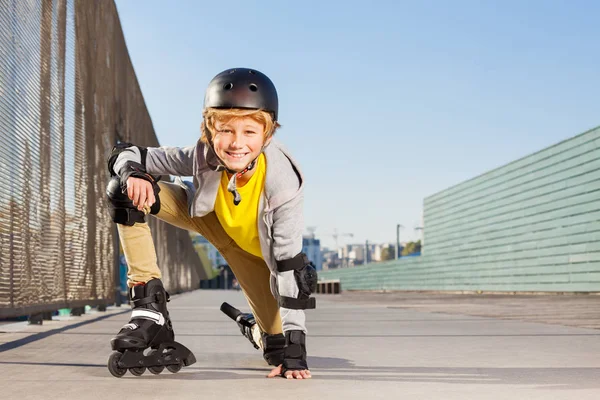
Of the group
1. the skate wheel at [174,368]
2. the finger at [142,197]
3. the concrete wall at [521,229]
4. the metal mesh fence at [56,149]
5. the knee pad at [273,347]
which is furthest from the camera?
the concrete wall at [521,229]

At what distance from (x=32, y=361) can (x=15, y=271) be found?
1811 millimetres

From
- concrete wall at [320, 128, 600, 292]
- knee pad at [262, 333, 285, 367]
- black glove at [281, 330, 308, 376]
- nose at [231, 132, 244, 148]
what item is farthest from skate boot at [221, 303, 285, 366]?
concrete wall at [320, 128, 600, 292]

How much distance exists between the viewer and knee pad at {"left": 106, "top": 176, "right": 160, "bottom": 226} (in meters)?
3.64

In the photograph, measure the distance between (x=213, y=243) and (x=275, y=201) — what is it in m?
0.61

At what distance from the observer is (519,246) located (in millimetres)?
38812

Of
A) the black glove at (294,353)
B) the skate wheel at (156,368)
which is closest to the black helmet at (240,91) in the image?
the black glove at (294,353)

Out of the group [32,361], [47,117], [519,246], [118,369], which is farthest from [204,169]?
[519,246]

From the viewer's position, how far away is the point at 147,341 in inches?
139

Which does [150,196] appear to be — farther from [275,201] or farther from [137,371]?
[137,371]

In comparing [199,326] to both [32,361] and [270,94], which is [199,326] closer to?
[32,361]

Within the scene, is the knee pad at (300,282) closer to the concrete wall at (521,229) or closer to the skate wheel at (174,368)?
the skate wheel at (174,368)

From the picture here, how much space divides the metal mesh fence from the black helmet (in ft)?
8.54

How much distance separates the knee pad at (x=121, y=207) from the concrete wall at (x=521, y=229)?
2713 cm

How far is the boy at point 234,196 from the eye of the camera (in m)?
3.53
